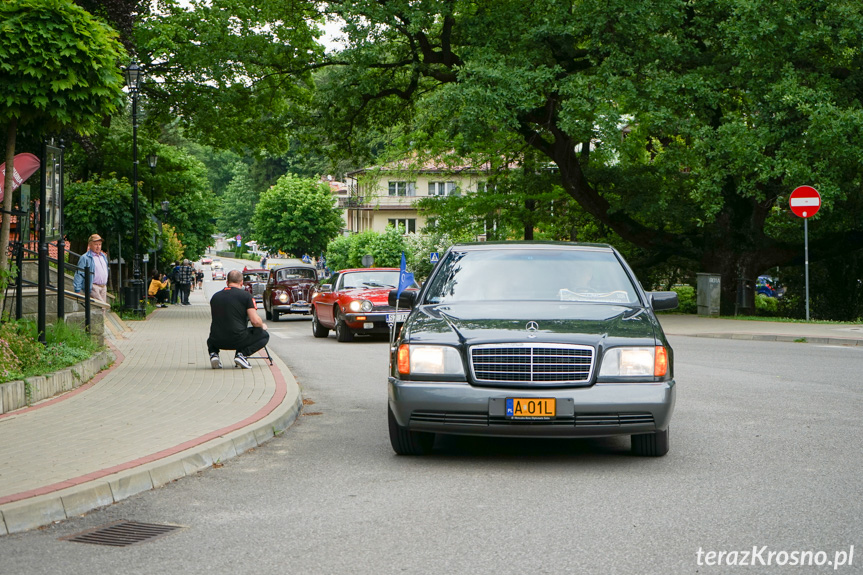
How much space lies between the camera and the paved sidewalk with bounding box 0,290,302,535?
6.14 m

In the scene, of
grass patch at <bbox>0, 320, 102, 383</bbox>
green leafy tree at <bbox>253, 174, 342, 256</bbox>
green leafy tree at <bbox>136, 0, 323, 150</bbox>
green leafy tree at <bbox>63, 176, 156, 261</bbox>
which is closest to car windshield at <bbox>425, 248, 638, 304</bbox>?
grass patch at <bbox>0, 320, 102, 383</bbox>

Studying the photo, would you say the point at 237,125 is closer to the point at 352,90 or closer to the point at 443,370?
the point at 352,90

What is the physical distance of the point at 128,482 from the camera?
6.54 metres

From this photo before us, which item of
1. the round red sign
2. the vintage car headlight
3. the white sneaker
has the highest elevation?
the round red sign

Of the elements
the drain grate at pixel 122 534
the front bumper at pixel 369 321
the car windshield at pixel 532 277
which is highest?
the car windshield at pixel 532 277

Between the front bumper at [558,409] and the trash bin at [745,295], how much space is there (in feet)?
74.6

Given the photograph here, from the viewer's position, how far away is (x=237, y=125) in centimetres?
3388

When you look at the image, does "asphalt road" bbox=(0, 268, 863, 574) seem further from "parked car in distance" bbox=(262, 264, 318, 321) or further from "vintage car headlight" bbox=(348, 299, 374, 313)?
"parked car in distance" bbox=(262, 264, 318, 321)

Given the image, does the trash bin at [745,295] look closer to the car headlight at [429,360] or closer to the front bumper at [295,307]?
the front bumper at [295,307]

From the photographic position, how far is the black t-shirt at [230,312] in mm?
13672

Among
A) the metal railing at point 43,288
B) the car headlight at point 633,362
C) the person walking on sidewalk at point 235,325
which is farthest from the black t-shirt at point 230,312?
the car headlight at point 633,362

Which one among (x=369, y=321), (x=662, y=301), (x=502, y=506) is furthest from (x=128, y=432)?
(x=369, y=321)

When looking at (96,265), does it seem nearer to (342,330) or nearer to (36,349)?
(342,330)

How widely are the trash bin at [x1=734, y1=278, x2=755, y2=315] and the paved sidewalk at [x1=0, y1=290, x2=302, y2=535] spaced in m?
18.6
